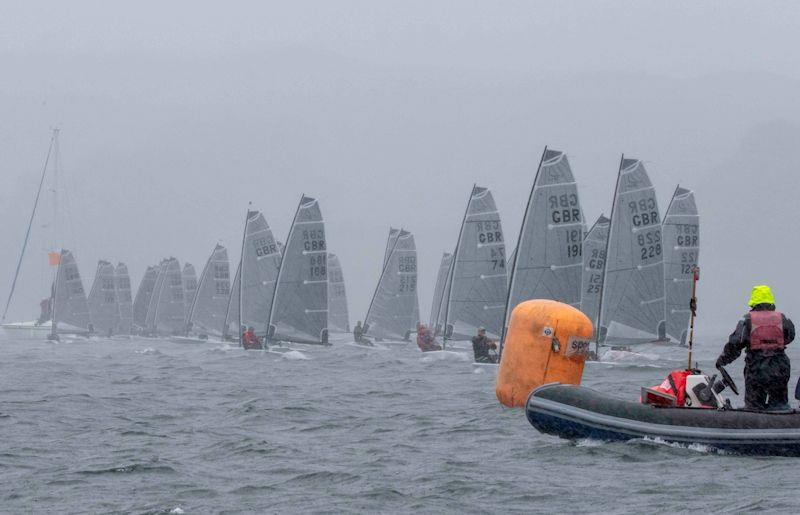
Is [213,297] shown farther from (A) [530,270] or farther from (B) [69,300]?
(A) [530,270]

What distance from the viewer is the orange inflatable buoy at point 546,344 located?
1722 centimetres

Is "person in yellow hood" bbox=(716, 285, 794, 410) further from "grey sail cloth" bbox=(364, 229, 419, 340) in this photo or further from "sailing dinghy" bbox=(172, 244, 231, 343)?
"sailing dinghy" bbox=(172, 244, 231, 343)

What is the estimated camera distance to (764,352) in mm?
13609

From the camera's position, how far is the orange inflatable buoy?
1722cm

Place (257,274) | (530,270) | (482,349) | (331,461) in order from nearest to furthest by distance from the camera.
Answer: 1. (331,461)
2. (482,349)
3. (530,270)
4. (257,274)

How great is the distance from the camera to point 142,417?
61.1 feet

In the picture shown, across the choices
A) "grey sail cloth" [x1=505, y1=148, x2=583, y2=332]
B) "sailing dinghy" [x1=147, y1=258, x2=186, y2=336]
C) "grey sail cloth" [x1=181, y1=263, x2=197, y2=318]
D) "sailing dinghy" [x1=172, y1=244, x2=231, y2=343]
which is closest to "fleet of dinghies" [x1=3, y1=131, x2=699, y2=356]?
"grey sail cloth" [x1=505, y1=148, x2=583, y2=332]

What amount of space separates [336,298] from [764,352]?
Answer: 56.2 m

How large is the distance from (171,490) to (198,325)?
175 ft

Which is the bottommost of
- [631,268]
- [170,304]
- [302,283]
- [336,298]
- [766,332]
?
[766,332]

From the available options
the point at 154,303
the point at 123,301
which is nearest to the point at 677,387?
the point at 154,303

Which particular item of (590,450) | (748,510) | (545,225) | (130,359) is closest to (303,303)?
(130,359)

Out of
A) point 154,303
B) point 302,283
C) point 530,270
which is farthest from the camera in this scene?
point 154,303

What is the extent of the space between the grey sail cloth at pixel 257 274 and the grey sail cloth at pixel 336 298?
21.0 metres
